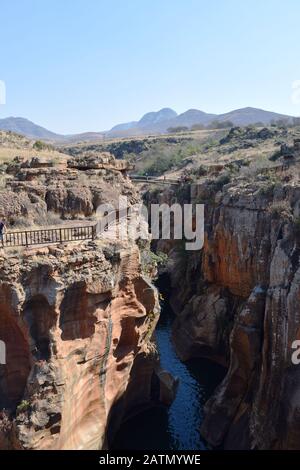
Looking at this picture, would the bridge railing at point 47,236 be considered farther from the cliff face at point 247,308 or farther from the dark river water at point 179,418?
the dark river water at point 179,418

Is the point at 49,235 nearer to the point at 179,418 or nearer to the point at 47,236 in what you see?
the point at 47,236

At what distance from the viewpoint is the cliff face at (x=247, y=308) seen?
1477cm

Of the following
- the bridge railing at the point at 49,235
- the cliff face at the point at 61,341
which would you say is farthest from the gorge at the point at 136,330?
the bridge railing at the point at 49,235

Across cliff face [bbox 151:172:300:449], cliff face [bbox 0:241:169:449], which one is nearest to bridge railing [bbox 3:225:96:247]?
cliff face [bbox 0:241:169:449]

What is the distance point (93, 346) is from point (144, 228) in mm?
5555

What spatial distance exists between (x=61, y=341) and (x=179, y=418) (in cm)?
868

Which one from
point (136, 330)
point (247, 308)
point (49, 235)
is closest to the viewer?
point (49, 235)

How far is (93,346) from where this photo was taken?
12391 millimetres

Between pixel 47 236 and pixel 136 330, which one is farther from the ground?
pixel 47 236

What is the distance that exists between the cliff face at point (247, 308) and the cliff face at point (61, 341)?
513 centimetres

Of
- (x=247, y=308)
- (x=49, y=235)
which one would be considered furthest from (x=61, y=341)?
(x=247, y=308)

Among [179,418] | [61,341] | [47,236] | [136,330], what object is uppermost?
[47,236]

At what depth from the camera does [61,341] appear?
11.5 m
